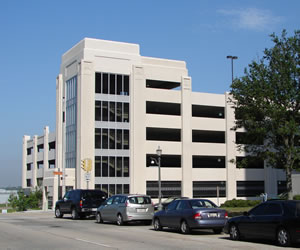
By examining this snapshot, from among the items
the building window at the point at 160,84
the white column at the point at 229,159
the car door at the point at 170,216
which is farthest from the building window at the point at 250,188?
the car door at the point at 170,216

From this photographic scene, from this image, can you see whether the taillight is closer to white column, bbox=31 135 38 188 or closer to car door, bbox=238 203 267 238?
car door, bbox=238 203 267 238

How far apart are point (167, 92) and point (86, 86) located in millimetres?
9628

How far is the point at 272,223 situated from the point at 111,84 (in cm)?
4052

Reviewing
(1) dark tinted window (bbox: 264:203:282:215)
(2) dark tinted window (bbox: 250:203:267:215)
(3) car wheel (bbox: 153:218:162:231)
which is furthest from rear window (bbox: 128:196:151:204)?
(1) dark tinted window (bbox: 264:203:282:215)

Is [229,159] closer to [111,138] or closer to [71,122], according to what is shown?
[111,138]

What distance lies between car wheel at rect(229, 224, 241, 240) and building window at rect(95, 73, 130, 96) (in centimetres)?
3774

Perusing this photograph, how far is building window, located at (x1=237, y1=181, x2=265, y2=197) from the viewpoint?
58.8 metres

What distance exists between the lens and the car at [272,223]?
14312mm

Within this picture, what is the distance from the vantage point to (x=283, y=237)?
570 inches

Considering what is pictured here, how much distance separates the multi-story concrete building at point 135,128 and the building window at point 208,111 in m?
0.39

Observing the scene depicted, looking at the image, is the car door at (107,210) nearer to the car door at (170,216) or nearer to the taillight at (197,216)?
the car door at (170,216)

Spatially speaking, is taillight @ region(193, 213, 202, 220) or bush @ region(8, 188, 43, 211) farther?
bush @ region(8, 188, 43, 211)

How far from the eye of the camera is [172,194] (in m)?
55.1

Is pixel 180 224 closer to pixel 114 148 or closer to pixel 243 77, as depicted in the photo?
pixel 243 77
